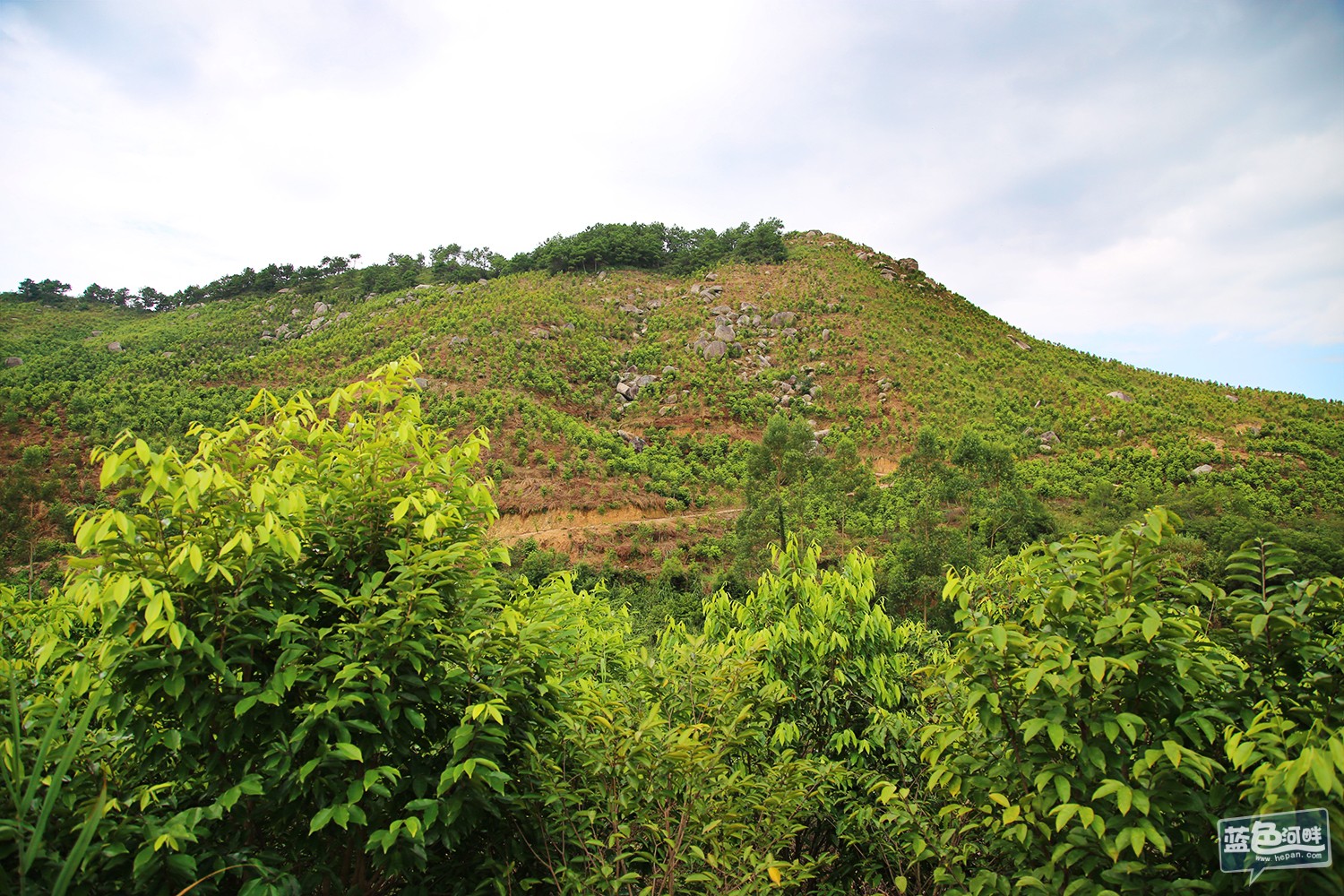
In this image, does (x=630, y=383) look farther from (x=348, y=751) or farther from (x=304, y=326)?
(x=348, y=751)

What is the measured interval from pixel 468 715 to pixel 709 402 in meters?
36.3

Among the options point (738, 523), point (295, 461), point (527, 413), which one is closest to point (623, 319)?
point (527, 413)

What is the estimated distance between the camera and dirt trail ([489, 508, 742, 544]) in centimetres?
2564

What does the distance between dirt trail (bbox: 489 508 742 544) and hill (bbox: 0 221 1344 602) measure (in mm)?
113

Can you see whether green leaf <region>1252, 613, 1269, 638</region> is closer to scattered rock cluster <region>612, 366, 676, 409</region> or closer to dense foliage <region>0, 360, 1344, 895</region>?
dense foliage <region>0, 360, 1344, 895</region>

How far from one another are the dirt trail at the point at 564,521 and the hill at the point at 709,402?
0.11 meters

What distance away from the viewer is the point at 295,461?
256 cm

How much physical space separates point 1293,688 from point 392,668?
9.57 ft

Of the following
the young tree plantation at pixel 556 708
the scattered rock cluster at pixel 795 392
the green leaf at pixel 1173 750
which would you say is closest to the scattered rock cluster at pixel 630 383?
the scattered rock cluster at pixel 795 392

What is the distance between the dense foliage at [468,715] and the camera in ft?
6.26

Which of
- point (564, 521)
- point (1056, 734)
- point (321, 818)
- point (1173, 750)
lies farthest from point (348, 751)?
point (564, 521)

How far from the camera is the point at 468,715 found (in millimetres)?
2129

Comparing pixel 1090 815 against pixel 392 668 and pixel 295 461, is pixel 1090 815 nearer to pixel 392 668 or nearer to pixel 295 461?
pixel 392 668

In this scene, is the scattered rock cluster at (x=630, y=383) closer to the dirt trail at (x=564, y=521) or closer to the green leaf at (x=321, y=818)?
the dirt trail at (x=564, y=521)
